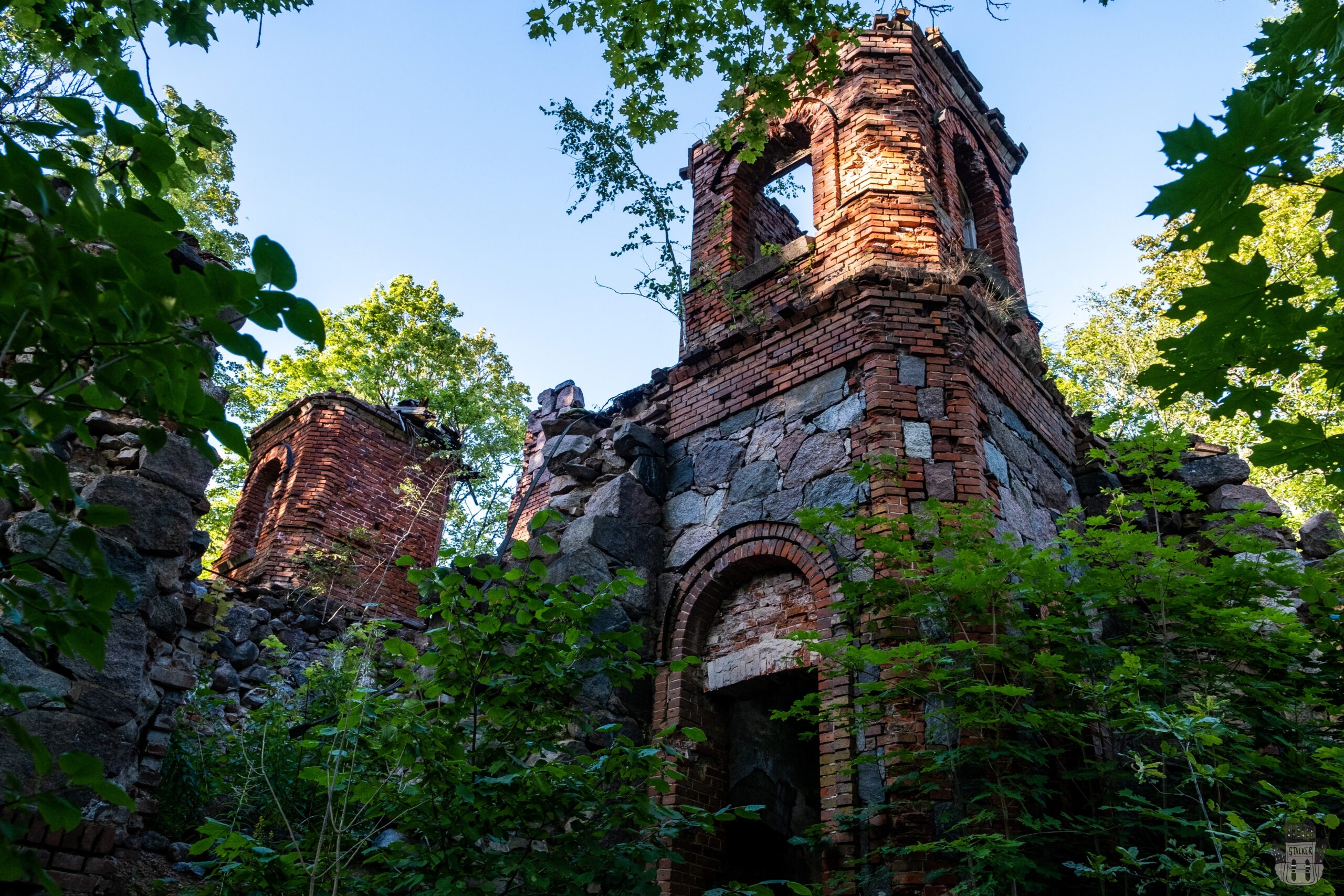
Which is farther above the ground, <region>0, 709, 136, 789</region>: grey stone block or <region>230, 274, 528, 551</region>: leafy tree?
<region>230, 274, 528, 551</region>: leafy tree

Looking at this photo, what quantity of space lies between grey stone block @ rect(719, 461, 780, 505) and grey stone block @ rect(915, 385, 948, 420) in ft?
3.60

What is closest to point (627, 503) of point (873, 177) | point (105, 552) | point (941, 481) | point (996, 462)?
point (941, 481)

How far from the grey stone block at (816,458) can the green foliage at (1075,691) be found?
1092mm

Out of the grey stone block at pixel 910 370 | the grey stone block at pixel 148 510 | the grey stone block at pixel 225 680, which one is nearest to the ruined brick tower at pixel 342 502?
the grey stone block at pixel 225 680

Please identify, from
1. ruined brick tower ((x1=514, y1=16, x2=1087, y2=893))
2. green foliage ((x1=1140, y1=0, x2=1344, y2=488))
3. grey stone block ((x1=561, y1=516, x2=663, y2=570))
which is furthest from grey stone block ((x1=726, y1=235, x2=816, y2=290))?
green foliage ((x1=1140, y1=0, x2=1344, y2=488))

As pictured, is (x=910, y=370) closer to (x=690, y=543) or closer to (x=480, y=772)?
(x=690, y=543)

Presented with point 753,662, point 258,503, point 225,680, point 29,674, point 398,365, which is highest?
point 398,365

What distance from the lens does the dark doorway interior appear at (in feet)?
19.5

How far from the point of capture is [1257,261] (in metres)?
2.25

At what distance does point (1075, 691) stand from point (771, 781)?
223 cm

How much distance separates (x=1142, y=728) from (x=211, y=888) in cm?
425

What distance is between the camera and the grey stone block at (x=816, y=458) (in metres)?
6.34

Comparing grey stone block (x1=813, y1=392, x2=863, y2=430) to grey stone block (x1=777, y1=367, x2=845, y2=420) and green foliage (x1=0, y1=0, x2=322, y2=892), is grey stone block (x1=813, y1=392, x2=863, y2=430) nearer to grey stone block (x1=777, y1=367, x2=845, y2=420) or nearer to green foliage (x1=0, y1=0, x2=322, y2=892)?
grey stone block (x1=777, y1=367, x2=845, y2=420)

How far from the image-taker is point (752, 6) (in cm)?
568
